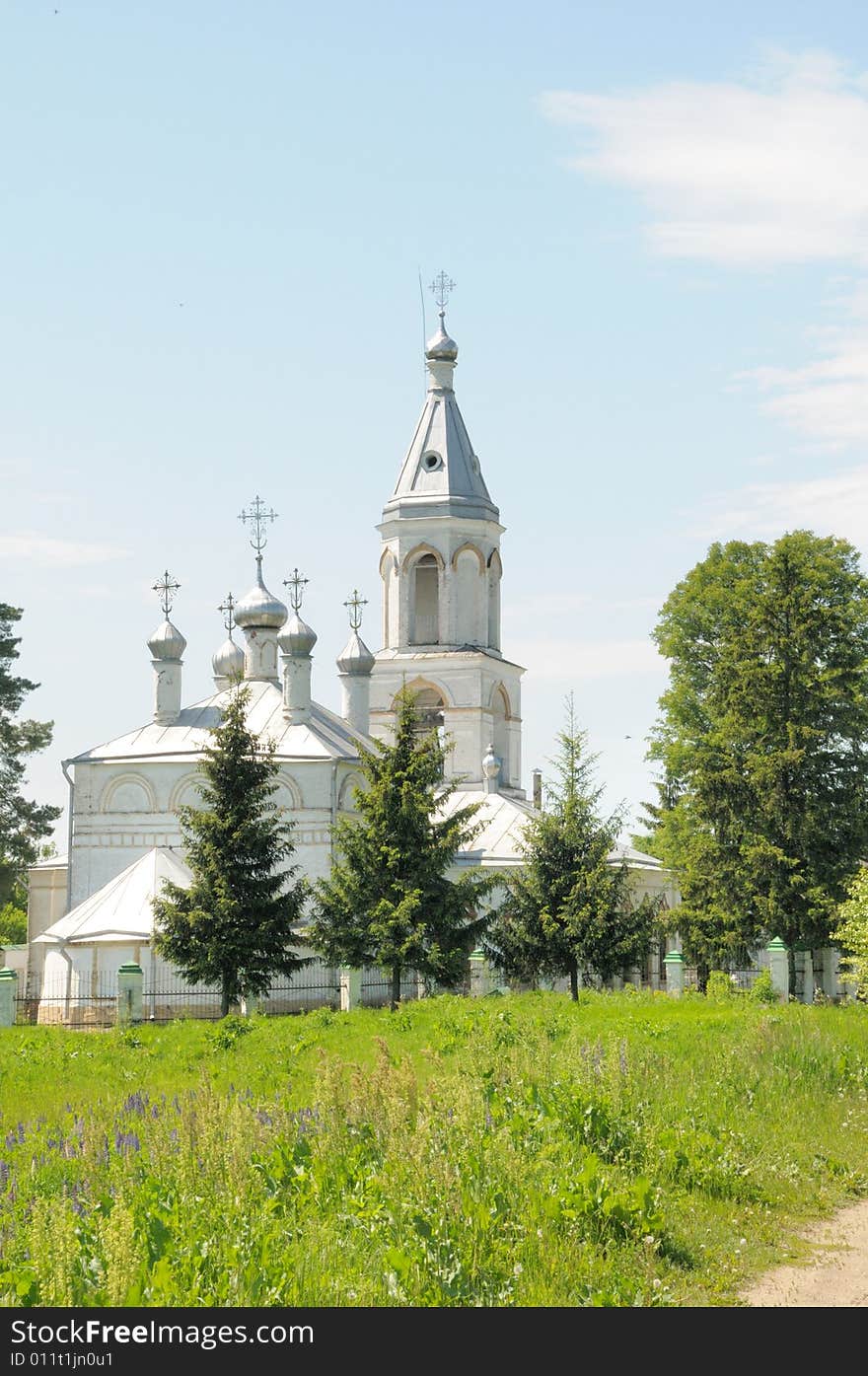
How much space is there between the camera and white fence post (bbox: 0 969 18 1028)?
75.4 feet

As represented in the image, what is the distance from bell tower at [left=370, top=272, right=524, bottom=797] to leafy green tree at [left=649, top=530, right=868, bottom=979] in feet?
42.1

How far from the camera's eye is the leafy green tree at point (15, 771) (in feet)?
132

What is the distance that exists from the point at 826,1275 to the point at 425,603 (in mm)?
38633

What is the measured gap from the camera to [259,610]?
39094 mm

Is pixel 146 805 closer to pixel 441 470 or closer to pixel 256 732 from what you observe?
pixel 256 732

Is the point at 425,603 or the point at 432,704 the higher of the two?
the point at 425,603

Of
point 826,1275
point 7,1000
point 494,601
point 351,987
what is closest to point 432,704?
point 494,601

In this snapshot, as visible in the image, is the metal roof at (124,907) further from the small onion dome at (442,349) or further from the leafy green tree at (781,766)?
the small onion dome at (442,349)

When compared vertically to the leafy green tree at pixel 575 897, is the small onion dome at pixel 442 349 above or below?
above

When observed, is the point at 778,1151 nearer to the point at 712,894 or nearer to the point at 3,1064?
the point at 3,1064

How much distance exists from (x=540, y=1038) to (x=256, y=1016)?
333 inches

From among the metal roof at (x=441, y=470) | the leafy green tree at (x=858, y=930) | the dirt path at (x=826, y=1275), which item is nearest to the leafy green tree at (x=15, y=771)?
the metal roof at (x=441, y=470)

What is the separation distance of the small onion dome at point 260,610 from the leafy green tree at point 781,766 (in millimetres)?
11476
